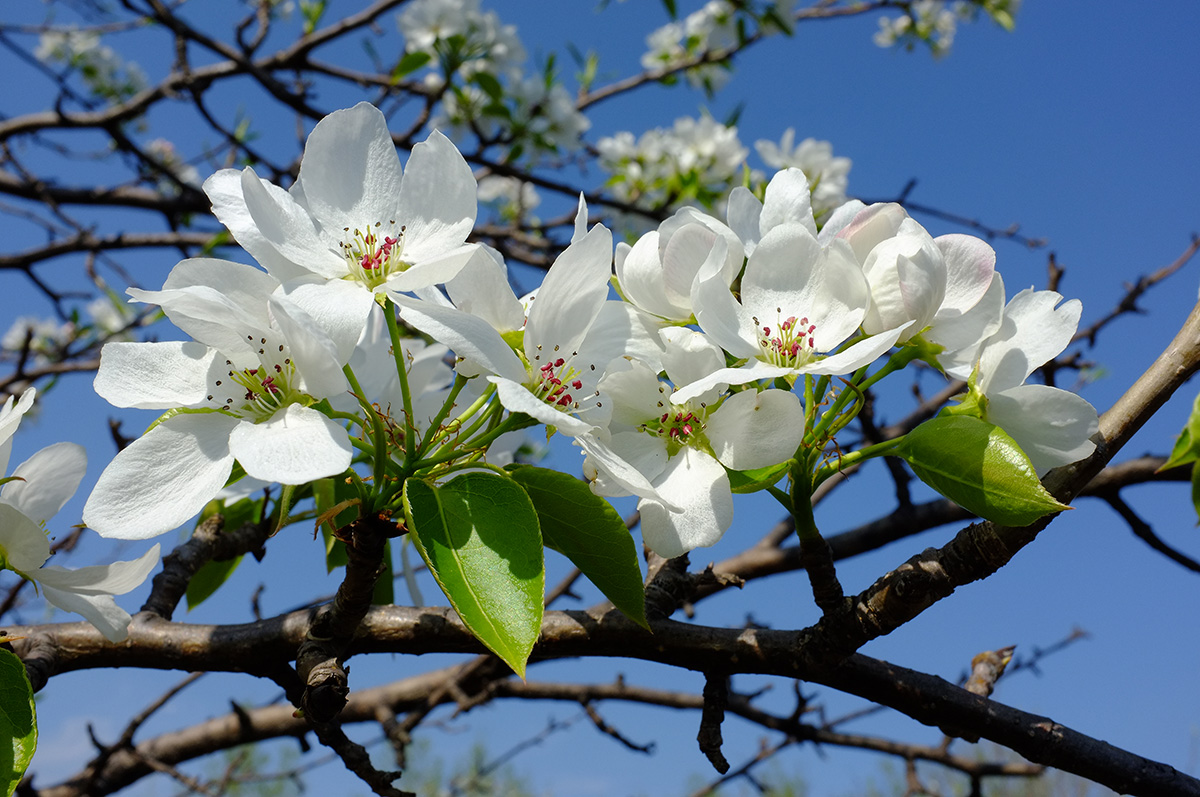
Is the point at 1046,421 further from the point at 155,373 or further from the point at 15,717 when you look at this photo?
the point at 15,717

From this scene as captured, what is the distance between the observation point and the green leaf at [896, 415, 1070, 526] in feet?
2.71

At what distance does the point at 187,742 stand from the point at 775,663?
1.62 metres

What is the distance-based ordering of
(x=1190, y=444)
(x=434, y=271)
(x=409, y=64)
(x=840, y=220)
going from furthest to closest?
(x=409, y=64) < (x=840, y=220) < (x=434, y=271) < (x=1190, y=444)

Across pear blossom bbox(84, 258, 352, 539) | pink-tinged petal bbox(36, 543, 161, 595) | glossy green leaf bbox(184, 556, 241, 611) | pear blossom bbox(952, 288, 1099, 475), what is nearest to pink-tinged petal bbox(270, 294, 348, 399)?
pear blossom bbox(84, 258, 352, 539)

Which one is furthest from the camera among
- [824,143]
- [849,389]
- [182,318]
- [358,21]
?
[824,143]

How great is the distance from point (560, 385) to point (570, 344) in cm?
5

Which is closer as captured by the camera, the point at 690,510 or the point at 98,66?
the point at 690,510

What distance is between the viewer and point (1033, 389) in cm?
90

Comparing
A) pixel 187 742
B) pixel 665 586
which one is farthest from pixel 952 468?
pixel 187 742

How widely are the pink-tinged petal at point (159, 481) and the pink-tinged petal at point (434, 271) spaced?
24 cm

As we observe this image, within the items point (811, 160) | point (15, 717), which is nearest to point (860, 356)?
point (15, 717)

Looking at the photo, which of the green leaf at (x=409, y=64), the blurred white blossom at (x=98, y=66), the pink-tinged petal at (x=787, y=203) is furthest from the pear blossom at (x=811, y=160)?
the blurred white blossom at (x=98, y=66)

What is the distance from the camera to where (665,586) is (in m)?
1.27

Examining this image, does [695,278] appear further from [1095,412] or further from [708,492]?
[1095,412]
